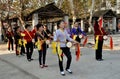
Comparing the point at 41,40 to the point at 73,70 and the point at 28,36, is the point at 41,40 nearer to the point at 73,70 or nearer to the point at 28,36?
the point at 73,70

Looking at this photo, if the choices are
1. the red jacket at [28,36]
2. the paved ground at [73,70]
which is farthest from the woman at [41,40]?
the red jacket at [28,36]

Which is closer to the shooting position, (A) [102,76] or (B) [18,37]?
(A) [102,76]

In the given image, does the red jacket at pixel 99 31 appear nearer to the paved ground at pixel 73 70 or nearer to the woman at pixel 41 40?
the paved ground at pixel 73 70

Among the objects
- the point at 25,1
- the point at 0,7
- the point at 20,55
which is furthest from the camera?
the point at 25,1

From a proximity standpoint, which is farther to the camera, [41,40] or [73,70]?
[41,40]

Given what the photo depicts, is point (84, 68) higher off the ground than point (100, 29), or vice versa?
point (100, 29)

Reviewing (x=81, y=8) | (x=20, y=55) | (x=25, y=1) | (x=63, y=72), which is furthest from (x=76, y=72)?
(x=81, y=8)

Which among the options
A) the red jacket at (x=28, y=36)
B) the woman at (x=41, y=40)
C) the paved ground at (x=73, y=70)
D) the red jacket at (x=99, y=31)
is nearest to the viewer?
the paved ground at (x=73, y=70)

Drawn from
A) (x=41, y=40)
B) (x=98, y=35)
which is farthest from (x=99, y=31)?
(x=41, y=40)

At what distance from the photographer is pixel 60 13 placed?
116ft

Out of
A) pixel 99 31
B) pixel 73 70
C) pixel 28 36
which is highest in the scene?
pixel 99 31

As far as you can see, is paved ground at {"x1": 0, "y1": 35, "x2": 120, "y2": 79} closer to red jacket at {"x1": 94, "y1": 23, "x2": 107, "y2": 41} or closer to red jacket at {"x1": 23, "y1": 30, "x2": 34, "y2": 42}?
red jacket at {"x1": 94, "y1": 23, "x2": 107, "y2": 41}

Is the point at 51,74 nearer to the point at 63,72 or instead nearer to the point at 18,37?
the point at 63,72

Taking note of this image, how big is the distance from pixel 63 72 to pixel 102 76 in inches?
50.8
